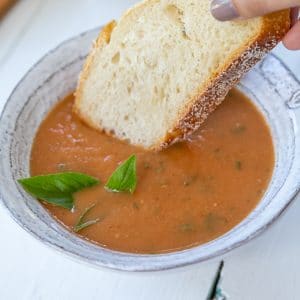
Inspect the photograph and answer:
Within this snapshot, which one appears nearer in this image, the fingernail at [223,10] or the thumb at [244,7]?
the thumb at [244,7]

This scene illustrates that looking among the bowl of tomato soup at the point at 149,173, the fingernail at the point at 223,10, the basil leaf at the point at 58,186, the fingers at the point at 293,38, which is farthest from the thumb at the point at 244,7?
the basil leaf at the point at 58,186

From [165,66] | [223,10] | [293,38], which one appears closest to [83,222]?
[165,66]

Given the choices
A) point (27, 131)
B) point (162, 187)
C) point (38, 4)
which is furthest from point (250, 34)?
point (38, 4)

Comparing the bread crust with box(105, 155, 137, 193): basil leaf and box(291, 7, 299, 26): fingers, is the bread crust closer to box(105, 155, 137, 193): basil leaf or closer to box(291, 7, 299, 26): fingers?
box(291, 7, 299, 26): fingers

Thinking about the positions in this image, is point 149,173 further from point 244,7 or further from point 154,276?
point 244,7

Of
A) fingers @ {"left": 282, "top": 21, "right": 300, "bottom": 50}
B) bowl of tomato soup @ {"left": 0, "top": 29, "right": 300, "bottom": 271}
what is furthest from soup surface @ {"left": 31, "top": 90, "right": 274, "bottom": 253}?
Result: fingers @ {"left": 282, "top": 21, "right": 300, "bottom": 50}

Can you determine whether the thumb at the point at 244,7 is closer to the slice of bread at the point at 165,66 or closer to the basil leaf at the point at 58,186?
the slice of bread at the point at 165,66
